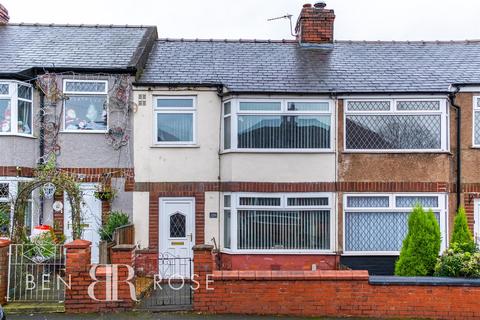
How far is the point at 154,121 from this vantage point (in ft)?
43.8

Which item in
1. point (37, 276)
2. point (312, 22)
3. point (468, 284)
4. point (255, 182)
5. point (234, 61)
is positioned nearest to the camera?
point (468, 284)

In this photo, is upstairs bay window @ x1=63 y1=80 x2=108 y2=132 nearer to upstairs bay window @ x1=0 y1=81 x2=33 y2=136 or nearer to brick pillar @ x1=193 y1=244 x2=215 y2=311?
upstairs bay window @ x1=0 y1=81 x2=33 y2=136

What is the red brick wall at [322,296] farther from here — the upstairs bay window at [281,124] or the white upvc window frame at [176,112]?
the white upvc window frame at [176,112]

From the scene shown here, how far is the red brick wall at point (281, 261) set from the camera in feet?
41.8

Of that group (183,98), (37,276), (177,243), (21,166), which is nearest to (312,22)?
(183,98)

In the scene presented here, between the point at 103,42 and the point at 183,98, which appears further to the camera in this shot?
the point at 103,42

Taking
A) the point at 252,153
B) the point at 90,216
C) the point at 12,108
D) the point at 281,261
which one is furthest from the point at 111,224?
the point at 281,261

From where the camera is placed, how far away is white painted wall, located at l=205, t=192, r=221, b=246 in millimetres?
13203

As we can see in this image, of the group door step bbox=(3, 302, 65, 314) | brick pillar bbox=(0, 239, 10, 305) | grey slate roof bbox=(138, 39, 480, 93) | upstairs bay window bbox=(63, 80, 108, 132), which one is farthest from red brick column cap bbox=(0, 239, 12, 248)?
grey slate roof bbox=(138, 39, 480, 93)

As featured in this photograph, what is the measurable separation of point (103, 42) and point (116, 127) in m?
3.50

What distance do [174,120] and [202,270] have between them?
5.85m

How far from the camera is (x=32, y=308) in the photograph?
8602 mm

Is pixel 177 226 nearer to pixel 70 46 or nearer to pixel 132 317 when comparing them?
pixel 132 317

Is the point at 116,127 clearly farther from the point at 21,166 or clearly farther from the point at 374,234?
the point at 374,234
